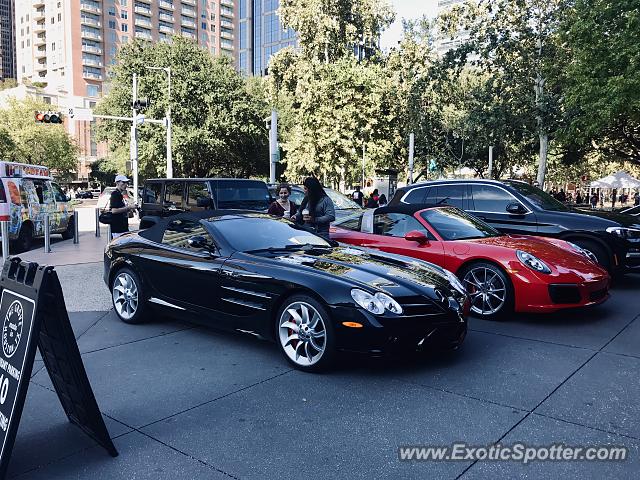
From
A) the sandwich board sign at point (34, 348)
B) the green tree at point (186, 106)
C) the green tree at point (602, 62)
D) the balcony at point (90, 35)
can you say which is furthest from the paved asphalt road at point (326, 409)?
the balcony at point (90, 35)

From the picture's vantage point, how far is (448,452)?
3283mm

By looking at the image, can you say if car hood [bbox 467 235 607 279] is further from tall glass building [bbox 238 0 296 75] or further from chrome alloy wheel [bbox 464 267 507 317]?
tall glass building [bbox 238 0 296 75]

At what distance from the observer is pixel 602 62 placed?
59.0ft

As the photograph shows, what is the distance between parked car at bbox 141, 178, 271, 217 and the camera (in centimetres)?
1277

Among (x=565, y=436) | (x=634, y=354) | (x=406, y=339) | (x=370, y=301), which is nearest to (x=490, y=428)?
(x=565, y=436)

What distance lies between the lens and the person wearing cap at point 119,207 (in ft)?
30.9

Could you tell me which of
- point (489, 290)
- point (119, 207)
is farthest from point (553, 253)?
point (119, 207)

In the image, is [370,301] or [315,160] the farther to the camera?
[315,160]

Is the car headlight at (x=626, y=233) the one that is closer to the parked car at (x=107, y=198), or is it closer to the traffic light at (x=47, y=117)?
the parked car at (x=107, y=198)

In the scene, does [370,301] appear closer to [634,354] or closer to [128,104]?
[634,354]

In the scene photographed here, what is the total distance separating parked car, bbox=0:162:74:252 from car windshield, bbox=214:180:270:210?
4.80 m

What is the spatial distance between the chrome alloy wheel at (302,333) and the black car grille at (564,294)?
294 centimetres

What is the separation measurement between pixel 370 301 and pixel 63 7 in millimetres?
106234

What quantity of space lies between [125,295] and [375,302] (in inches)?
127
